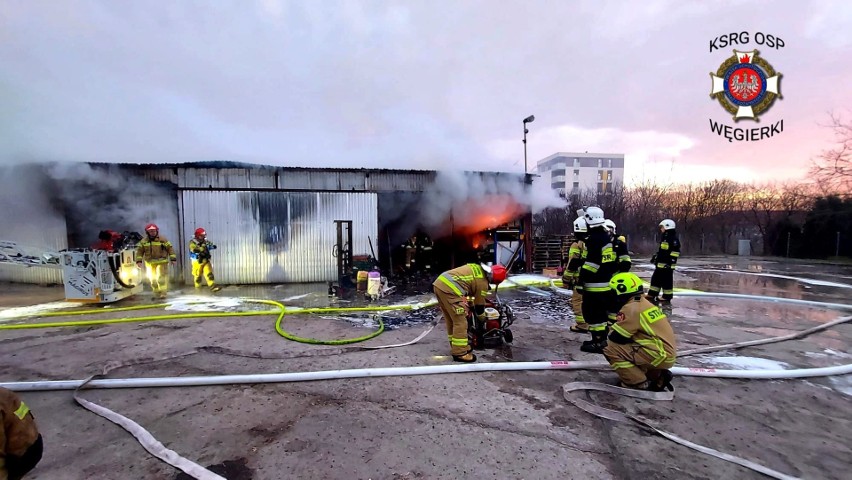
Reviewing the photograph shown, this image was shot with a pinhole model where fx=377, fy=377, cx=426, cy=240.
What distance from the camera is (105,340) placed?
5.70 m

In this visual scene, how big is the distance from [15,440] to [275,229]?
10436mm

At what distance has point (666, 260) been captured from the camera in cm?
784

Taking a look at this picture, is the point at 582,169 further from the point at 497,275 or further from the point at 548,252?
the point at 497,275

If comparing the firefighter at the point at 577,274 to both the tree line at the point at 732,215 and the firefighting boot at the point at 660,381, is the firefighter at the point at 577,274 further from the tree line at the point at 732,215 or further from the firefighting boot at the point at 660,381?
the tree line at the point at 732,215

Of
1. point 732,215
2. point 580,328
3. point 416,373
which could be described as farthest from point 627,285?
point 732,215

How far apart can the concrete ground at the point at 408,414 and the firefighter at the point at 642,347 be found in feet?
0.92

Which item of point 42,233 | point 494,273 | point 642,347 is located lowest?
point 642,347

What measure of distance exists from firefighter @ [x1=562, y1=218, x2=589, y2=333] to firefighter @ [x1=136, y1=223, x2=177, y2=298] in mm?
8966

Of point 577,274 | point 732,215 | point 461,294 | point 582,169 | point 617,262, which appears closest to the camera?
point 461,294

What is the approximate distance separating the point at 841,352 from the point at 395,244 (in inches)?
505

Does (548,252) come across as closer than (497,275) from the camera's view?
No

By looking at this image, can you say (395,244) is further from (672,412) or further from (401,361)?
(672,412)

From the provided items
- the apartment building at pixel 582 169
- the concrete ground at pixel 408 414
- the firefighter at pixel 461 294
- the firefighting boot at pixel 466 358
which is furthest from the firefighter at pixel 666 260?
the apartment building at pixel 582 169

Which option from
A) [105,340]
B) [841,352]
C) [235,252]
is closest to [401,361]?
[105,340]
